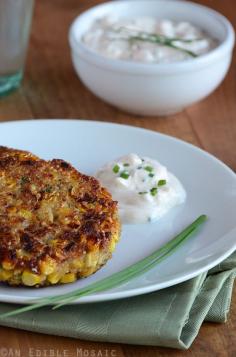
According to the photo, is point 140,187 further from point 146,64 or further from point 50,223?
point 146,64

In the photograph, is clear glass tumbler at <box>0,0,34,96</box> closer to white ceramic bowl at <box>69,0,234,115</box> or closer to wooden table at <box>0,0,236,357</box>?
wooden table at <box>0,0,236,357</box>

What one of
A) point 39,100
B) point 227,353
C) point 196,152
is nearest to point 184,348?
point 227,353

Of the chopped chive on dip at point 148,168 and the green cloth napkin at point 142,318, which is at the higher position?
the green cloth napkin at point 142,318

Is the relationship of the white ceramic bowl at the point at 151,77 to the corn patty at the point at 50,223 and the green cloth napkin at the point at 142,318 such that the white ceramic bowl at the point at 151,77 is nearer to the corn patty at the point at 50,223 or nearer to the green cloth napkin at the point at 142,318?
the corn patty at the point at 50,223

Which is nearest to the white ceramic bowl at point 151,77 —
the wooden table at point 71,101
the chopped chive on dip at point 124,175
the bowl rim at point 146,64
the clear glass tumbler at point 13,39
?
the bowl rim at point 146,64

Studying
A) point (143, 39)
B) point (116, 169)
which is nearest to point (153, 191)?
point (116, 169)

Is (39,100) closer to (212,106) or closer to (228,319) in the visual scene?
(212,106)
